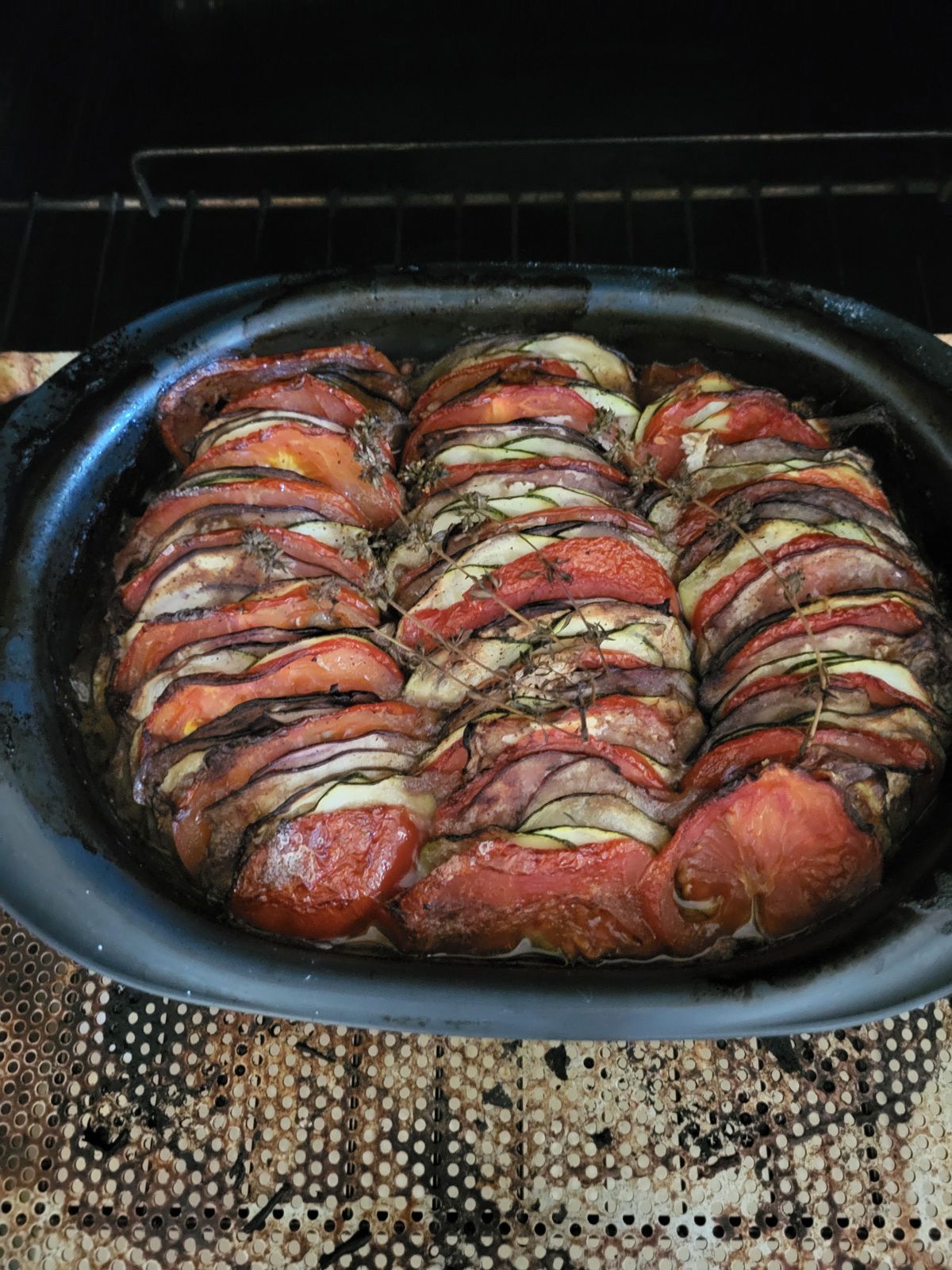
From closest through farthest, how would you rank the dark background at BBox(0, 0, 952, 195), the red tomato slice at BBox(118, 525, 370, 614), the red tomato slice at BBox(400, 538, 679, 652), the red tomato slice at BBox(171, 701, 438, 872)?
the red tomato slice at BBox(171, 701, 438, 872)
the red tomato slice at BBox(400, 538, 679, 652)
the red tomato slice at BBox(118, 525, 370, 614)
the dark background at BBox(0, 0, 952, 195)

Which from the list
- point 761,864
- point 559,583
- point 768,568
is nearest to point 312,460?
point 559,583

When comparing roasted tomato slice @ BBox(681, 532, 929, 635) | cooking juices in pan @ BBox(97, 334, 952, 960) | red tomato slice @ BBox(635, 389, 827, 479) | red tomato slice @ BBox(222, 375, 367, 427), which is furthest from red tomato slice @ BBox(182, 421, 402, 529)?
roasted tomato slice @ BBox(681, 532, 929, 635)

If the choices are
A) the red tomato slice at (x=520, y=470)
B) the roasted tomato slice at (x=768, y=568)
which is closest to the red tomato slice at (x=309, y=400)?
the red tomato slice at (x=520, y=470)

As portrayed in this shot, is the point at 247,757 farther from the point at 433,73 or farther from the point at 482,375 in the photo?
the point at 433,73

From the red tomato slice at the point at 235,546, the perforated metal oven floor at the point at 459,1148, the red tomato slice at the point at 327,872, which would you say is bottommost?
the perforated metal oven floor at the point at 459,1148

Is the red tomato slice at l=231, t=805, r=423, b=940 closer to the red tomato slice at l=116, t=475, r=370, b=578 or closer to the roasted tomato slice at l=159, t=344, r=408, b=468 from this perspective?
the red tomato slice at l=116, t=475, r=370, b=578

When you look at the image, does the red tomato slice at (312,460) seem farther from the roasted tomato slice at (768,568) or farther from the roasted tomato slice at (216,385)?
the roasted tomato slice at (768,568)

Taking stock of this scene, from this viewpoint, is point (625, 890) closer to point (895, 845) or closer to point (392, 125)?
point (895, 845)
